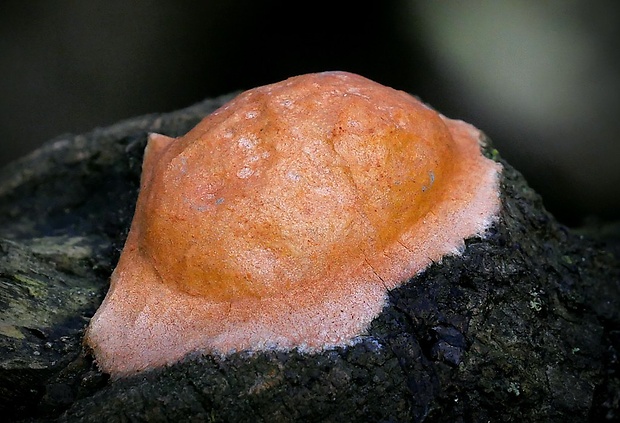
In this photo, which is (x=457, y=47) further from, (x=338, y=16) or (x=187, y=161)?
(x=187, y=161)

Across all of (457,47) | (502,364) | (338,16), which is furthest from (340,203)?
(338,16)

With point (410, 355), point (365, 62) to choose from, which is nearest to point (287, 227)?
point (410, 355)

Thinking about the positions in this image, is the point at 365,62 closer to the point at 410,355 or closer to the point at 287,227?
the point at 287,227

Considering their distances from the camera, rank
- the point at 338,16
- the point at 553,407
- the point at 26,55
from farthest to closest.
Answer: the point at 26,55 < the point at 338,16 < the point at 553,407

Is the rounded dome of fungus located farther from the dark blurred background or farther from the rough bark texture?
the dark blurred background

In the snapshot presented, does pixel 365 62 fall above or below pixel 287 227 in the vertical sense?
below

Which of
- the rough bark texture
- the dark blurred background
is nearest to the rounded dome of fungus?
the rough bark texture

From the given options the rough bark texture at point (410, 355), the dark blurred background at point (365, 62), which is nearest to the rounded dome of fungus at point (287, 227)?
the rough bark texture at point (410, 355)

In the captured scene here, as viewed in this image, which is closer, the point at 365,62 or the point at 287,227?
the point at 287,227
